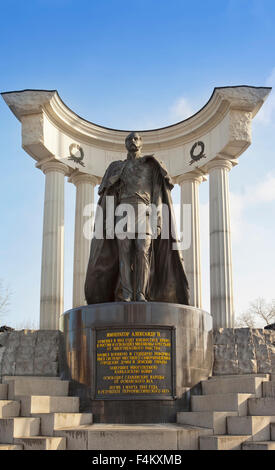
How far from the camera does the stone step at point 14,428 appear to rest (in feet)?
33.9

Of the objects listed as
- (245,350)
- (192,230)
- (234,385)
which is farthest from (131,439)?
(192,230)

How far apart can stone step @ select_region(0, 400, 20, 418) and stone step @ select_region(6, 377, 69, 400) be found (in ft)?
1.56

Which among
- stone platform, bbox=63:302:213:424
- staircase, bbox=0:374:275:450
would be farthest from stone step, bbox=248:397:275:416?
stone platform, bbox=63:302:213:424

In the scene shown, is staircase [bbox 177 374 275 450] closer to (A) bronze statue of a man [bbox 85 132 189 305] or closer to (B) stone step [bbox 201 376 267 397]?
(B) stone step [bbox 201 376 267 397]

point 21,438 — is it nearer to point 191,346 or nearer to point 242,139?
point 191,346

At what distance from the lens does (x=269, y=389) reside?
1188 cm

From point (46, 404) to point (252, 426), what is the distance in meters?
4.00

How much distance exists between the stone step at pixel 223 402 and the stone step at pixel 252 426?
476 mm

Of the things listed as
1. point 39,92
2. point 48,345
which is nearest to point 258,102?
point 39,92

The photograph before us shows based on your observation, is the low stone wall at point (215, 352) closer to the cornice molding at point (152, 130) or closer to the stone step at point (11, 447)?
the stone step at point (11, 447)

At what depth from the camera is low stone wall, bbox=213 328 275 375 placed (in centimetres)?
1827

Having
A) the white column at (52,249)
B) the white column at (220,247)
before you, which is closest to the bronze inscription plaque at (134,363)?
the white column at (220,247)

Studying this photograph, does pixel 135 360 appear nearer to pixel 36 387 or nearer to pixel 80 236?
pixel 36 387

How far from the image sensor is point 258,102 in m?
27.3
